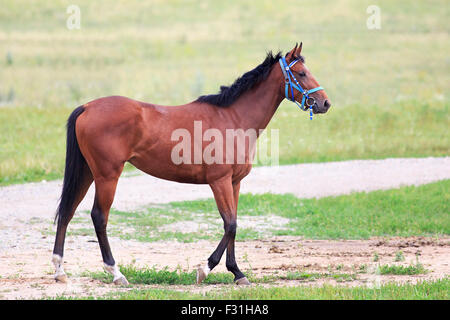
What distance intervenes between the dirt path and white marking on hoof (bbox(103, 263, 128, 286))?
11 centimetres

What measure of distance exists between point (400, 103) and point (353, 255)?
15553mm

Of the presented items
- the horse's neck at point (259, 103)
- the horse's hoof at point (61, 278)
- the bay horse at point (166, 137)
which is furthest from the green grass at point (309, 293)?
the horse's neck at point (259, 103)

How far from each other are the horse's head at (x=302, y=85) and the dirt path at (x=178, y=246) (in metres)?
1.98

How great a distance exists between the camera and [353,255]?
32.2 feet

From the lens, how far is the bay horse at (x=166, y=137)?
7.89 m

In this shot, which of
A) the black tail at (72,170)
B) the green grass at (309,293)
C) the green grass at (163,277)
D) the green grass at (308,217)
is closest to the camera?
the green grass at (309,293)

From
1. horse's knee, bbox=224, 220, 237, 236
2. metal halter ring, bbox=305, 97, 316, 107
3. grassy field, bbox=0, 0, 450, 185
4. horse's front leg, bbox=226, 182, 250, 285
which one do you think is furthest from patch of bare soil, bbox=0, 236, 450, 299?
grassy field, bbox=0, 0, 450, 185

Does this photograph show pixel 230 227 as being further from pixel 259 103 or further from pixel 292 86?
pixel 292 86

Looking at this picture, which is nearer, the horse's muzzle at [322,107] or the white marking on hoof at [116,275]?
the white marking on hoof at [116,275]

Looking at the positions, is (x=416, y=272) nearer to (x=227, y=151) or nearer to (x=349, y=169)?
(x=227, y=151)

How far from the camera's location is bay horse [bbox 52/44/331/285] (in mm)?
7887

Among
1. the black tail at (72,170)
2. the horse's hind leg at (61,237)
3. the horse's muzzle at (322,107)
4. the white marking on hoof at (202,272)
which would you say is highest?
the horse's muzzle at (322,107)

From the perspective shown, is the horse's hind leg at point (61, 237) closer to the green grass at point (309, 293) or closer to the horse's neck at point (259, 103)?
the green grass at point (309, 293)

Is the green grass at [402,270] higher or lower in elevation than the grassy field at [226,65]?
lower
